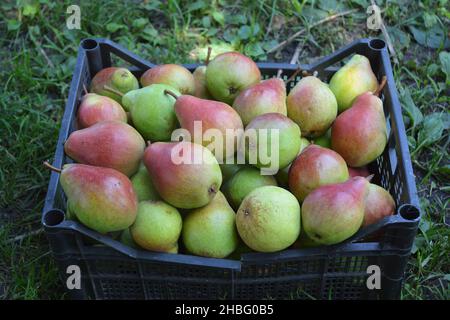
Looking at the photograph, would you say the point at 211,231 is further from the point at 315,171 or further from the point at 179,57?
the point at 179,57

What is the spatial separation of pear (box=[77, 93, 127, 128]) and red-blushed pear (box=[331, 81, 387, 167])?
718mm

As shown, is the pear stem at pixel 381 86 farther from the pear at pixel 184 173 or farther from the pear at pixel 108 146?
the pear at pixel 108 146

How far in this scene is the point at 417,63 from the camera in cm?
310

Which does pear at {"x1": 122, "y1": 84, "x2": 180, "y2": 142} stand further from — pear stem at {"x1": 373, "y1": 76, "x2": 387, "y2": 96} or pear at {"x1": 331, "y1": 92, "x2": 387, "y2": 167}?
pear stem at {"x1": 373, "y1": 76, "x2": 387, "y2": 96}

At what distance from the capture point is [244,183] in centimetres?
198

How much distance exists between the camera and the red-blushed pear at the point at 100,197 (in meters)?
1.79

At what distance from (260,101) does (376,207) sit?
498 millimetres

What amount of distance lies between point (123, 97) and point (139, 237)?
57 centimetres

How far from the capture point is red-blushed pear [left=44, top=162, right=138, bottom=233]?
1791 millimetres

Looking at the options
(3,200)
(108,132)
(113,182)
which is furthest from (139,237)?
(3,200)

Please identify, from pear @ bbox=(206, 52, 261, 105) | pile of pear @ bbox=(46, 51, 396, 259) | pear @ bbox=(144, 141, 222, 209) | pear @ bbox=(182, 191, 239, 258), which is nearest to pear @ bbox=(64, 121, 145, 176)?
pile of pear @ bbox=(46, 51, 396, 259)

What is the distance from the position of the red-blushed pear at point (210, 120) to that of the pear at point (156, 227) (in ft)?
0.79

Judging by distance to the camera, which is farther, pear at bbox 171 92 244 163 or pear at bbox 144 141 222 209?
pear at bbox 171 92 244 163

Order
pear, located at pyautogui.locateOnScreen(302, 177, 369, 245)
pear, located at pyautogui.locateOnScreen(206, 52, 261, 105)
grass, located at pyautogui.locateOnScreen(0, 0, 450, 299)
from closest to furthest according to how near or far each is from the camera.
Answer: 1. pear, located at pyautogui.locateOnScreen(302, 177, 369, 245)
2. pear, located at pyautogui.locateOnScreen(206, 52, 261, 105)
3. grass, located at pyautogui.locateOnScreen(0, 0, 450, 299)
